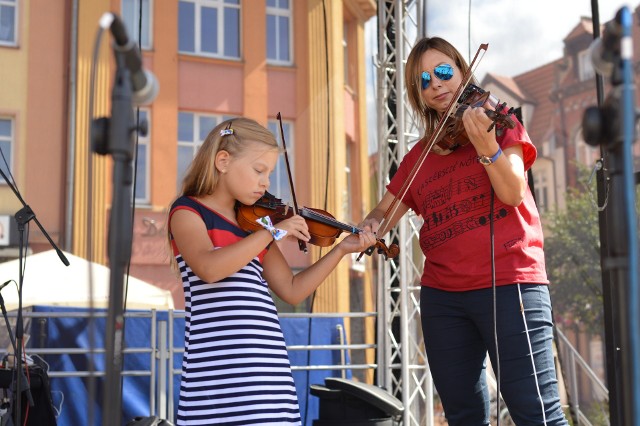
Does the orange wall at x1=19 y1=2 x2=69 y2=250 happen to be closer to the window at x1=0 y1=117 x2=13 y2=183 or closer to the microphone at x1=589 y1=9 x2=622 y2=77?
the window at x1=0 y1=117 x2=13 y2=183

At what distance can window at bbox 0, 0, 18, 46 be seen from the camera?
1099 cm

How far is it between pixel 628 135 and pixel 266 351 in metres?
1.05

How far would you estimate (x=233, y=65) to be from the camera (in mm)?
12305

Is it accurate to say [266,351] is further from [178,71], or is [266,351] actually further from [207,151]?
[178,71]

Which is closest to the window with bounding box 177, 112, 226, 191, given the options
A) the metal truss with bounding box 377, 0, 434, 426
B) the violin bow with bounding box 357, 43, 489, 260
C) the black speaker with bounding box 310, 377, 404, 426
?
the metal truss with bounding box 377, 0, 434, 426

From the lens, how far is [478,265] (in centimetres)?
215

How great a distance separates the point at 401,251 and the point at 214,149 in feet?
7.96

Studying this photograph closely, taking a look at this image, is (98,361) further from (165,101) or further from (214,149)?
(165,101)

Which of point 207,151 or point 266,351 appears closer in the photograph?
point 266,351

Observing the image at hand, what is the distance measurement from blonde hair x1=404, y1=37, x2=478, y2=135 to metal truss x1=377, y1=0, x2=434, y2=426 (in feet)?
6.47

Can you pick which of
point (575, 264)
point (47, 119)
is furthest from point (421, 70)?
point (47, 119)

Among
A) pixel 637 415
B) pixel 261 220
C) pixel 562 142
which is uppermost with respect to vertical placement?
pixel 562 142

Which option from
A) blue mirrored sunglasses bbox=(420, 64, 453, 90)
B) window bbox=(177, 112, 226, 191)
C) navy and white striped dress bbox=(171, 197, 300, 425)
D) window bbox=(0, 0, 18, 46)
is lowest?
navy and white striped dress bbox=(171, 197, 300, 425)

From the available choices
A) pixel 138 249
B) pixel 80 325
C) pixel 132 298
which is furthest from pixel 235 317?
pixel 138 249
